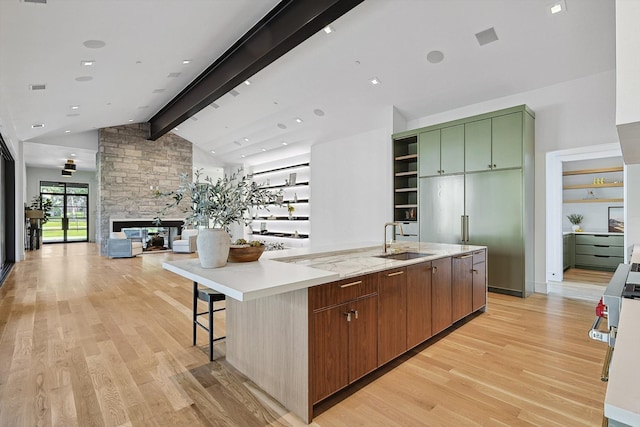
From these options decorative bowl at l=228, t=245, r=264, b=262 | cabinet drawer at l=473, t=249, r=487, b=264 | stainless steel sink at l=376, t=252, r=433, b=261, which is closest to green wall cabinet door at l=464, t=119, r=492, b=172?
cabinet drawer at l=473, t=249, r=487, b=264

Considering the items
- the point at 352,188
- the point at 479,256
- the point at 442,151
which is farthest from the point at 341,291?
the point at 352,188

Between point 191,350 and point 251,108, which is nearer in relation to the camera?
point 191,350

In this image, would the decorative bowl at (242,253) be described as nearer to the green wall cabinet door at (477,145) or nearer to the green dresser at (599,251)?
the green wall cabinet door at (477,145)

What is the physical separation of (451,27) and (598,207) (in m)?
5.34

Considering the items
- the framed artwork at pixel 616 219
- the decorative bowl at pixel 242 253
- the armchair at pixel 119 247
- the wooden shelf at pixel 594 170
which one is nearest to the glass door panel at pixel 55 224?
the armchair at pixel 119 247

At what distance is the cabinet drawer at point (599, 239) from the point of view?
6.11m

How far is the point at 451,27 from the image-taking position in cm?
387

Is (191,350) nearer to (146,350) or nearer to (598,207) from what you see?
(146,350)

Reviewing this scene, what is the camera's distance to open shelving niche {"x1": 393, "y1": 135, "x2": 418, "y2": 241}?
579cm

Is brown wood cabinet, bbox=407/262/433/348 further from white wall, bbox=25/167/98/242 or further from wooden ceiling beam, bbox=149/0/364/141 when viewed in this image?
white wall, bbox=25/167/98/242

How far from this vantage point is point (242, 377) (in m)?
2.36

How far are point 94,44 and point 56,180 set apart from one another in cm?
1218

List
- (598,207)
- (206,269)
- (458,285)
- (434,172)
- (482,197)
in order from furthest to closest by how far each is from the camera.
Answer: (598,207) < (434,172) < (482,197) < (458,285) < (206,269)

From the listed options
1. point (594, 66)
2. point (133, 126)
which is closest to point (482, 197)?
point (594, 66)
